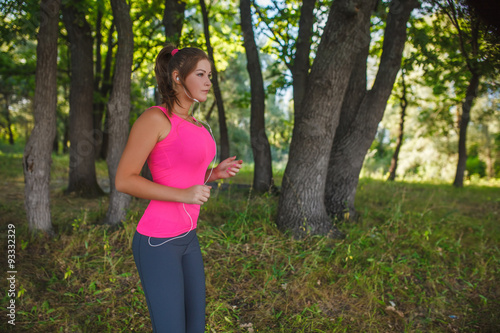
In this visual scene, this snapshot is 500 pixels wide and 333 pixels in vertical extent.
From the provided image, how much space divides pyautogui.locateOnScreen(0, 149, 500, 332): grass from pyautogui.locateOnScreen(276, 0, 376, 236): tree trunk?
1.19 ft

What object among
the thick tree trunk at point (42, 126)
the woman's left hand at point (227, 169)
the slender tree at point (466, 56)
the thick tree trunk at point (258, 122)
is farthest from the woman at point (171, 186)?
the thick tree trunk at point (258, 122)

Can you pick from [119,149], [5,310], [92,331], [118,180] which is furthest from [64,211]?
[118,180]

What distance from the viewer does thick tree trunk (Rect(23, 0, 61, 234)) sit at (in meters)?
4.43

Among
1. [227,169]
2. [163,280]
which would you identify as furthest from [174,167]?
[163,280]

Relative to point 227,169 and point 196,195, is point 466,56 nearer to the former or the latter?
point 227,169

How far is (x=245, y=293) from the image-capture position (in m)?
3.73

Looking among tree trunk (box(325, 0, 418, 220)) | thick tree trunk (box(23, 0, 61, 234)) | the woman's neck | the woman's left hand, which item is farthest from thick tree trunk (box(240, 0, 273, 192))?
the woman's neck

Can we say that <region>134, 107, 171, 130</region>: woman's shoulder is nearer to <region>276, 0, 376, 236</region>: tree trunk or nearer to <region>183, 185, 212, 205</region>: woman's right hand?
<region>183, 185, 212, 205</region>: woman's right hand

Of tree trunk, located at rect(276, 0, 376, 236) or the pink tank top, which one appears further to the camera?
tree trunk, located at rect(276, 0, 376, 236)

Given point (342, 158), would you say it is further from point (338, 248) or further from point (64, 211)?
point (64, 211)

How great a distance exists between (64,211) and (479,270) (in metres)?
6.90

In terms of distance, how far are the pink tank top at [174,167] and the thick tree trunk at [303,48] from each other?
5.82 metres

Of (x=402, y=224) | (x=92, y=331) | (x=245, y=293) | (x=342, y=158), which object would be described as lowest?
(x=92, y=331)

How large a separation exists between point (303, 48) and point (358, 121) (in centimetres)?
234
